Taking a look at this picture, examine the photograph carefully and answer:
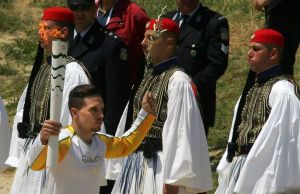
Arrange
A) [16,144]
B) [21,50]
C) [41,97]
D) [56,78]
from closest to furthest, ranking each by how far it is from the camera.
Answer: [56,78] → [41,97] → [16,144] → [21,50]

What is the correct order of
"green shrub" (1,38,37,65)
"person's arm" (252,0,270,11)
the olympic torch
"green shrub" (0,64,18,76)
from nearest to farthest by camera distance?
the olympic torch < "person's arm" (252,0,270,11) < "green shrub" (0,64,18,76) < "green shrub" (1,38,37,65)

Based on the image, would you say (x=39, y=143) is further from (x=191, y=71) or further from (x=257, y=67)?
(x=191, y=71)

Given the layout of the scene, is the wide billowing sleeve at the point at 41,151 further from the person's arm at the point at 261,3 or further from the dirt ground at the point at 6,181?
the dirt ground at the point at 6,181

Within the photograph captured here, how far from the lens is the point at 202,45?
8148 millimetres

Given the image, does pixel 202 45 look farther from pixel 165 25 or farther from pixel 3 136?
pixel 3 136

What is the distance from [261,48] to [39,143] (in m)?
1.72

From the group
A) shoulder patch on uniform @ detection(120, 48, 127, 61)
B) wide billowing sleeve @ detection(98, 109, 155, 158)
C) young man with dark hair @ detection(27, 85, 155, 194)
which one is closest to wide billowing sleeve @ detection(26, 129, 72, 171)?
young man with dark hair @ detection(27, 85, 155, 194)

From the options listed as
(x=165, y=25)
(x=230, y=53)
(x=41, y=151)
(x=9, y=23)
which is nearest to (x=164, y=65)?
(x=165, y=25)

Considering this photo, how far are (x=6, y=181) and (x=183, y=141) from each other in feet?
13.2

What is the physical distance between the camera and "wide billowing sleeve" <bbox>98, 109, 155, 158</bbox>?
6.26 m

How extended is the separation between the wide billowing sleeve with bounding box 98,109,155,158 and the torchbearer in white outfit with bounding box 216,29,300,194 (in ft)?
2.21

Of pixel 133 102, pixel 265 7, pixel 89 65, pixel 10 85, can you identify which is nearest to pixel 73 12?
pixel 89 65

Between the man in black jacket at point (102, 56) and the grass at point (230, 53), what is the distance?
6.56ft

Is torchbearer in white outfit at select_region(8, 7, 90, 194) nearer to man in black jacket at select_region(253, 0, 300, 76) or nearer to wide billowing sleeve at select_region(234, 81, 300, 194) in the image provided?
wide billowing sleeve at select_region(234, 81, 300, 194)
